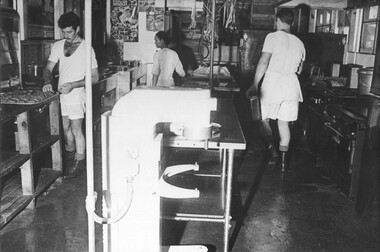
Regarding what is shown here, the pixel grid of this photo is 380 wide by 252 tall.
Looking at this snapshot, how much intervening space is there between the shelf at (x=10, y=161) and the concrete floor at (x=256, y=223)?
1.58ft

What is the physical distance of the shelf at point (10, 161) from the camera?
3337mm

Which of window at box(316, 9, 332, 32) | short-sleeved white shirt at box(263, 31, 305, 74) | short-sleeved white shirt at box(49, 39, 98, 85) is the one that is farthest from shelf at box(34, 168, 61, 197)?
window at box(316, 9, 332, 32)

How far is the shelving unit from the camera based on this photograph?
3389 mm

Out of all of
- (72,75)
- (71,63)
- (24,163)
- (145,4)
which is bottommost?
(24,163)

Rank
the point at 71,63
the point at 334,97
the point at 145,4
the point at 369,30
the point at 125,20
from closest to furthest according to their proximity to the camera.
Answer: the point at 71,63
the point at 334,97
the point at 369,30
the point at 145,4
the point at 125,20

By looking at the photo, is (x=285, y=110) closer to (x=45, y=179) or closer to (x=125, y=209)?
(x=45, y=179)

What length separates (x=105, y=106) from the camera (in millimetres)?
6887

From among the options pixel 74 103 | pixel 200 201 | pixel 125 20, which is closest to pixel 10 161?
pixel 74 103

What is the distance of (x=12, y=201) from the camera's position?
358cm

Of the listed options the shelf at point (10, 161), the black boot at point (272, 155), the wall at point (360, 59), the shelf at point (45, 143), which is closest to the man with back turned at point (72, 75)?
the shelf at point (45, 143)

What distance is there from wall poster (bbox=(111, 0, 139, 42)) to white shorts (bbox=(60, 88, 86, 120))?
4908 millimetres

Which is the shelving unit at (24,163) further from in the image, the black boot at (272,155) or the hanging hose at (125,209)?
the black boot at (272,155)

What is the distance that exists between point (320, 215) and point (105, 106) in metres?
4.15

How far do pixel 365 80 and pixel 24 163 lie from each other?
385cm
